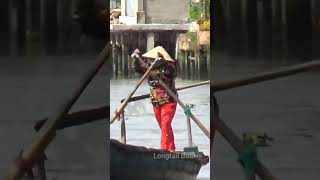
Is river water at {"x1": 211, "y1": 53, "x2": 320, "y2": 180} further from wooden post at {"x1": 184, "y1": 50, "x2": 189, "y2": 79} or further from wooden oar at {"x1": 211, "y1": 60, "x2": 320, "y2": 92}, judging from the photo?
wooden post at {"x1": 184, "y1": 50, "x2": 189, "y2": 79}

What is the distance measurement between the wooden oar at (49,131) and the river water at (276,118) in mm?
669

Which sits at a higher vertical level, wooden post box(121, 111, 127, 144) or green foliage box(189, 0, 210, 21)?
green foliage box(189, 0, 210, 21)

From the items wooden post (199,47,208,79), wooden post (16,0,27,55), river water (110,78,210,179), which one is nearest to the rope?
river water (110,78,210,179)

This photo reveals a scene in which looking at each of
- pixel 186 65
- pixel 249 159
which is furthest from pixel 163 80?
pixel 249 159

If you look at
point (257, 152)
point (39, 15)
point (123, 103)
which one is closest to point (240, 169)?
point (257, 152)

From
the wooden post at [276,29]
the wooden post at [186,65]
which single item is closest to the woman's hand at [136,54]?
the wooden post at [186,65]

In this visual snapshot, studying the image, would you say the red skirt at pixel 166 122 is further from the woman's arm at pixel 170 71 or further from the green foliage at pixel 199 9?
the green foliage at pixel 199 9

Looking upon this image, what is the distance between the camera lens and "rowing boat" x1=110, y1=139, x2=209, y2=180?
354 cm

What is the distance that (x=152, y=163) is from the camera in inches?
140

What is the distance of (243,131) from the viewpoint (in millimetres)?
3619

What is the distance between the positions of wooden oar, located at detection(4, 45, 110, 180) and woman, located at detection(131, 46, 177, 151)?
0.20m

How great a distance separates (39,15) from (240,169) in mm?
1356

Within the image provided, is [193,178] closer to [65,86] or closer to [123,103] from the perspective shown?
[123,103]

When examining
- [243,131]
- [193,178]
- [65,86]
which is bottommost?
[193,178]
